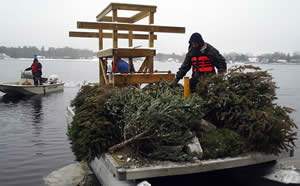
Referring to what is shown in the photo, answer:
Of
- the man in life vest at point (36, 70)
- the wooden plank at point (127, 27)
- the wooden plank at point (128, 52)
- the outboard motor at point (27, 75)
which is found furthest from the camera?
the outboard motor at point (27, 75)

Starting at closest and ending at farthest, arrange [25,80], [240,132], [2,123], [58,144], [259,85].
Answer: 1. [240,132]
2. [259,85]
3. [58,144]
4. [2,123]
5. [25,80]

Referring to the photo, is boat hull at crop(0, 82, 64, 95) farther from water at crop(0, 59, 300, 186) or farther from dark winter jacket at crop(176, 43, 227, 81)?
dark winter jacket at crop(176, 43, 227, 81)

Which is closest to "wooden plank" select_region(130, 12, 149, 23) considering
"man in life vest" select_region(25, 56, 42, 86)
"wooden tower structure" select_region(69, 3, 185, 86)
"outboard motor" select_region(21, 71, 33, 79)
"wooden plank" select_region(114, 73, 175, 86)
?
"wooden tower structure" select_region(69, 3, 185, 86)

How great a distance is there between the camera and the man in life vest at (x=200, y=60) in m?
7.55

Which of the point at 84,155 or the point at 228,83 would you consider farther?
the point at 228,83

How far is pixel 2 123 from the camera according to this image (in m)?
12.8

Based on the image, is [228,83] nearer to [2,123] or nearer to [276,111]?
[276,111]

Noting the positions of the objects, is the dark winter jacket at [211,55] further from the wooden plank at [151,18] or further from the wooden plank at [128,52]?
→ the wooden plank at [151,18]

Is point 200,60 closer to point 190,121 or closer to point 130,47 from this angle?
point 190,121

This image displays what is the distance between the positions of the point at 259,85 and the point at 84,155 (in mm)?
3818

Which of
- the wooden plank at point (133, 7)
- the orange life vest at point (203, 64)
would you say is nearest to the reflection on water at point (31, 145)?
the orange life vest at point (203, 64)

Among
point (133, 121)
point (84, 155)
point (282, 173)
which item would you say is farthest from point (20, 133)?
point (282, 173)

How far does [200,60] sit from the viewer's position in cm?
778

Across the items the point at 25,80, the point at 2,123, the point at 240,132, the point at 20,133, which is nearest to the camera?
the point at 240,132
